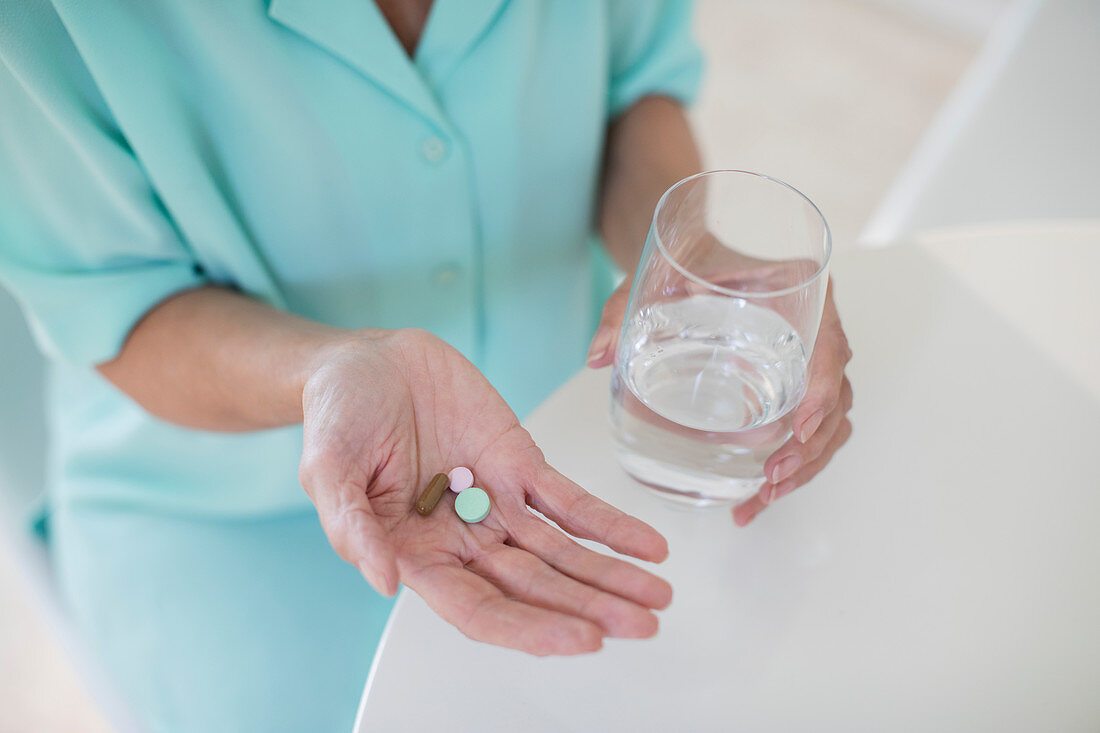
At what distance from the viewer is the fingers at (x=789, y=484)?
1.97 feet

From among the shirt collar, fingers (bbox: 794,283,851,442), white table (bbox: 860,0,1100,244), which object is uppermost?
Answer: the shirt collar

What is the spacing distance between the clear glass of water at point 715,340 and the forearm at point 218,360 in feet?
0.76

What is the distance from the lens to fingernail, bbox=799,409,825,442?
0.57 meters

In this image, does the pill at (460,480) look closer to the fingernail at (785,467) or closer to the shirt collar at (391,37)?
the fingernail at (785,467)

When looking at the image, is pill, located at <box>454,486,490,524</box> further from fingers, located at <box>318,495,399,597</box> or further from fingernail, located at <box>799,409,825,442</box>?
fingernail, located at <box>799,409,825,442</box>

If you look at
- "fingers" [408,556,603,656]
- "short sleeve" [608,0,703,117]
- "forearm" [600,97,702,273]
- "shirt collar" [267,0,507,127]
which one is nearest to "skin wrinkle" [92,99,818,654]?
"fingers" [408,556,603,656]

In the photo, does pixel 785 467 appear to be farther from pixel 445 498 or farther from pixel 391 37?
pixel 391 37

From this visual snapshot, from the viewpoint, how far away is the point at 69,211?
696 mm

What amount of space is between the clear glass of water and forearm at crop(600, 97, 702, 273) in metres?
0.25

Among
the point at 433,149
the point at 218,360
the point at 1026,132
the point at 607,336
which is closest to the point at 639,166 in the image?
the point at 433,149

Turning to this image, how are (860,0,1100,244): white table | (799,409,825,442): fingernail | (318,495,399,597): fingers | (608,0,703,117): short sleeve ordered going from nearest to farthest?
(318,495,399,597): fingers < (799,409,825,442): fingernail < (608,0,703,117): short sleeve < (860,0,1100,244): white table

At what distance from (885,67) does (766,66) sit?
13.2 inches

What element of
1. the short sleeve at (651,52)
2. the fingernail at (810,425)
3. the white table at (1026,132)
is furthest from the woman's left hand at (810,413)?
the white table at (1026,132)

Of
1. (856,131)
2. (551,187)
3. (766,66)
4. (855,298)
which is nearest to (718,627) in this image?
(855,298)
